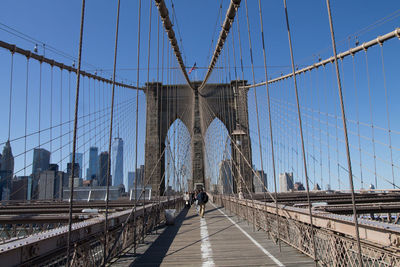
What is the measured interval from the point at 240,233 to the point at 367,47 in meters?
9.80

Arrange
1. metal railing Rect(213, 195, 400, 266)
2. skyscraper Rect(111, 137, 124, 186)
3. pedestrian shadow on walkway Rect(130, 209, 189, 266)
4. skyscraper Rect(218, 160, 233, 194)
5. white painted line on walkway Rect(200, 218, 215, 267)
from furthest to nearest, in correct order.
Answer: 1. skyscraper Rect(111, 137, 124, 186)
2. skyscraper Rect(218, 160, 233, 194)
3. pedestrian shadow on walkway Rect(130, 209, 189, 266)
4. white painted line on walkway Rect(200, 218, 215, 267)
5. metal railing Rect(213, 195, 400, 266)

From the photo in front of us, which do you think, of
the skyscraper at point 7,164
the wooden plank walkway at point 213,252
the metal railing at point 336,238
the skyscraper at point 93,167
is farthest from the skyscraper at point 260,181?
the skyscraper at point 93,167

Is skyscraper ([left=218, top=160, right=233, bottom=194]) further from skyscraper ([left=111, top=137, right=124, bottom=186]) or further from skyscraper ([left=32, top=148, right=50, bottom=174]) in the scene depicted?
skyscraper ([left=111, top=137, right=124, bottom=186])

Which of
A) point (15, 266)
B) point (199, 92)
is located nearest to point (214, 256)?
point (15, 266)

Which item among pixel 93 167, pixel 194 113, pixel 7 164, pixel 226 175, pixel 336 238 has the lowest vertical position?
pixel 336 238

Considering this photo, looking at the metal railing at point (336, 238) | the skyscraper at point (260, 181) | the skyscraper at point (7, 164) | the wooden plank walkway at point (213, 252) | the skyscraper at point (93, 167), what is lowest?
the wooden plank walkway at point (213, 252)

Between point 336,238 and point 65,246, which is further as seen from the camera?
point 336,238

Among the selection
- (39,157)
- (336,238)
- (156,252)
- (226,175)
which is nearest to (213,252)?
(156,252)

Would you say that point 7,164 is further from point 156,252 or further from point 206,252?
point 206,252

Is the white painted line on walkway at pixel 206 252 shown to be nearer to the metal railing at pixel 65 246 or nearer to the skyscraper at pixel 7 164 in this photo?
the metal railing at pixel 65 246

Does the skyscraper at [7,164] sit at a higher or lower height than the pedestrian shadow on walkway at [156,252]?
higher

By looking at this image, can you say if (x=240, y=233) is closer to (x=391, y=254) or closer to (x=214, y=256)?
(x=214, y=256)

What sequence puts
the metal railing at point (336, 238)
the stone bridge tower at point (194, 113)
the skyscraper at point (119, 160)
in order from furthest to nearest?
the skyscraper at point (119, 160)
the stone bridge tower at point (194, 113)
the metal railing at point (336, 238)

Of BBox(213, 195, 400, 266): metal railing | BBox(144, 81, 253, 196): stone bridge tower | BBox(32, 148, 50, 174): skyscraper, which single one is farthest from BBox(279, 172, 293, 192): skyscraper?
BBox(213, 195, 400, 266): metal railing
